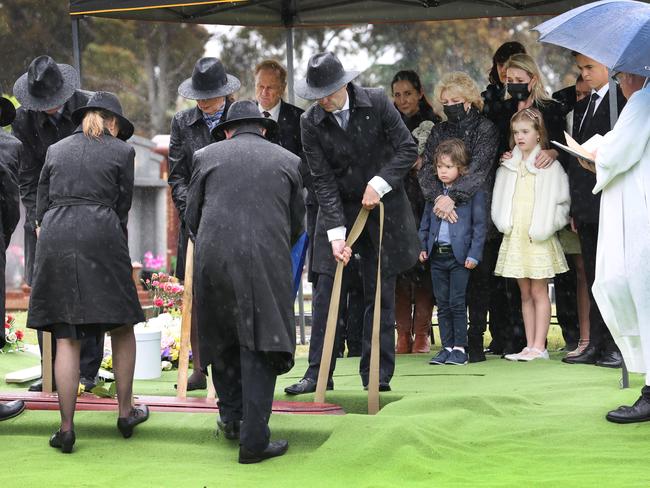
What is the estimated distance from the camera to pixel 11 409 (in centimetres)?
681

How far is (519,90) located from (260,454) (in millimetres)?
3774

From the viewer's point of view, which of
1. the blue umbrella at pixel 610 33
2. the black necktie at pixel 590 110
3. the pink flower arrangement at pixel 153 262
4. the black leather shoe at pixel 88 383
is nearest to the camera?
the blue umbrella at pixel 610 33

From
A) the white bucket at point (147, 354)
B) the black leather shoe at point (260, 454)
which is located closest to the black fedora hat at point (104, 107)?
the black leather shoe at point (260, 454)

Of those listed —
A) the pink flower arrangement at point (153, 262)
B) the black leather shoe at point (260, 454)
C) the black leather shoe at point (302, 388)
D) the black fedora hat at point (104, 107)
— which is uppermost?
the black fedora hat at point (104, 107)

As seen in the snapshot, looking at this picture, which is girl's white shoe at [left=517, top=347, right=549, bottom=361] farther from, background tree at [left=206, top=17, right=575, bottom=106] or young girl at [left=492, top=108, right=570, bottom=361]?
background tree at [left=206, top=17, right=575, bottom=106]

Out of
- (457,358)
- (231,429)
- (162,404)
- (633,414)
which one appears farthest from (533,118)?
(231,429)

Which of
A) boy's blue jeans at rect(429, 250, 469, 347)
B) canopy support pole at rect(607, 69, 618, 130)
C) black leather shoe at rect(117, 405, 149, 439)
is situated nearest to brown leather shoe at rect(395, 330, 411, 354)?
boy's blue jeans at rect(429, 250, 469, 347)

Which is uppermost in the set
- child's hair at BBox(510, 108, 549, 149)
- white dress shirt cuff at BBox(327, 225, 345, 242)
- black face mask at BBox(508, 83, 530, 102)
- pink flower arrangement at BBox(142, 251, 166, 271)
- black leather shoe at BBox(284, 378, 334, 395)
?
black face mask at BBox(508, 83, 530, 102)

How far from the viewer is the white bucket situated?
8289 mm

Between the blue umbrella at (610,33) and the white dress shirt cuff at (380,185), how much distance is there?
1.27m

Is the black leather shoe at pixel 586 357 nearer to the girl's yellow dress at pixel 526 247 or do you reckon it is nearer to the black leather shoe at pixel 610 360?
the black leather shoe at pixel 610 360

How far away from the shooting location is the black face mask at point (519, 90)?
841 centimetres

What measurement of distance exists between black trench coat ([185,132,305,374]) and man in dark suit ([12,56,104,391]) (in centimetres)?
164

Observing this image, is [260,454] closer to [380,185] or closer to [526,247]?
[380,185]
